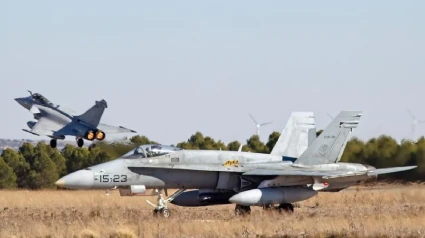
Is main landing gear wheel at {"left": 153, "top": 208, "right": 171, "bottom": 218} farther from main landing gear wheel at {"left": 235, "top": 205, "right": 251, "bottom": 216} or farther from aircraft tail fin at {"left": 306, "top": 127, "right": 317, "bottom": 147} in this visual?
aircraft tail fin at {"left": 306, "top": 127, "right": 317, "bottom": 147}

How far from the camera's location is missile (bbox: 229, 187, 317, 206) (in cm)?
2125

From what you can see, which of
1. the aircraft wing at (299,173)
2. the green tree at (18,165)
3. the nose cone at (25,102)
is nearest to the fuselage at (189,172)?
the aircraft wing at (299,173)

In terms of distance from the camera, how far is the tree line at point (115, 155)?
109 feet

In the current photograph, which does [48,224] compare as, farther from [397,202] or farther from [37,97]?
→ [37,97]

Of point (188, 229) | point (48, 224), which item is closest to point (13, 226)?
point (48, 224)

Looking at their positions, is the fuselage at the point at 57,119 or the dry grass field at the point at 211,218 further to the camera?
the fuselage at the point at 57,119

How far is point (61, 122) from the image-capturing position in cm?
4225

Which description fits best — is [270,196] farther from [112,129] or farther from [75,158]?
[75,158]

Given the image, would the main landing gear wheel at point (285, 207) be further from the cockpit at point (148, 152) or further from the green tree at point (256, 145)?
the green tree at point (256, 145)

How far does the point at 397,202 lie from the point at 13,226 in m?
11.4

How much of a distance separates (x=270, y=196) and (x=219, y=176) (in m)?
1.39

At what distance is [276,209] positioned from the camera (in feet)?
73.6

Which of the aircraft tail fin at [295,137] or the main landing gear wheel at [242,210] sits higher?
the aircraft tail fin at [295,137]

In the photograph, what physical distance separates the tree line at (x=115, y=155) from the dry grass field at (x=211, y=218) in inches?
127
